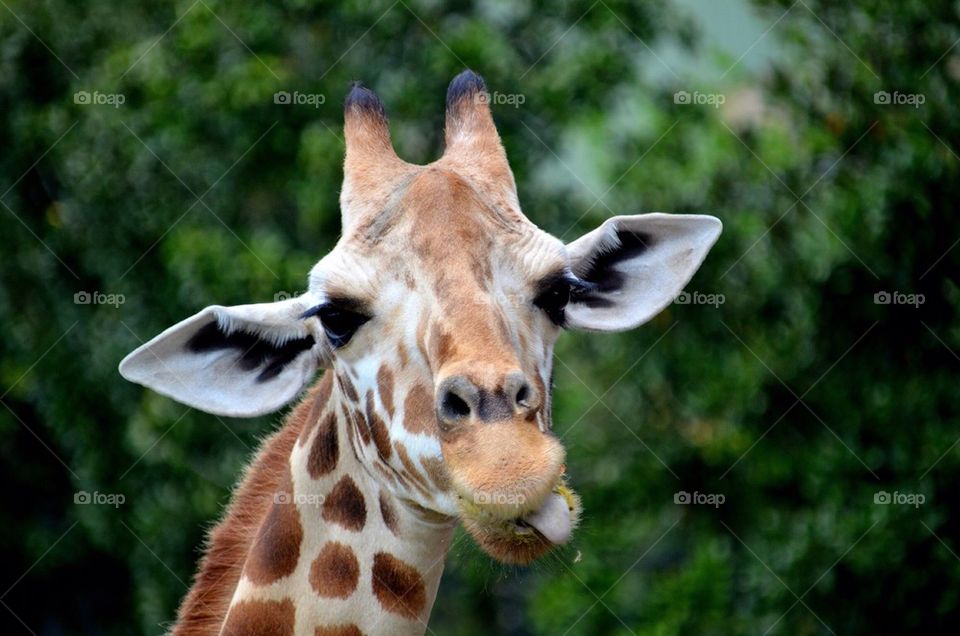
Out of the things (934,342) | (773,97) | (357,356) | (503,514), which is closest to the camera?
(503,514)

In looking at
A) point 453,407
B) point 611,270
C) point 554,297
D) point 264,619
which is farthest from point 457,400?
point 611,270

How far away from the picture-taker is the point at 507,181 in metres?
4.66

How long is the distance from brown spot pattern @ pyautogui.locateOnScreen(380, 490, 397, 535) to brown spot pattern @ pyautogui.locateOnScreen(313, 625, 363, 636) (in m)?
0.30

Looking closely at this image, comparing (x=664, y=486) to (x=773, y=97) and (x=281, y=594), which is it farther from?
(x=281, y=594)

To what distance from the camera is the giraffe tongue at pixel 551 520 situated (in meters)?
3.77

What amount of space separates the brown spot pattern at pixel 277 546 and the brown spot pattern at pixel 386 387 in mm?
485

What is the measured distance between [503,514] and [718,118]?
6.73m

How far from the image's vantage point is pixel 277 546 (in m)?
4.43

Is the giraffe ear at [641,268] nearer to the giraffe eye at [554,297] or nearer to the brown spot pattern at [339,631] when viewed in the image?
the giraffe eye at [554,297]

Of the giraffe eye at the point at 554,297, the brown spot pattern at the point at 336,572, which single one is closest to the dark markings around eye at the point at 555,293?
the giraffe eye at the point at 554,297

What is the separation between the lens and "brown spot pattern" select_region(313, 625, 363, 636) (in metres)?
4.29

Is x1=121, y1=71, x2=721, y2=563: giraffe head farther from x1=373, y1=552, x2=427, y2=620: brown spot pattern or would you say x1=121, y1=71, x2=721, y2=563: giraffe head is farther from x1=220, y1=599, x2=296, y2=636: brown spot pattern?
x1=220, y1=599, x2=296, y2=636: brown spot pattern

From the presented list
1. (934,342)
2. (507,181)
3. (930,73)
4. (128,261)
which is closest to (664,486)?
(934,342)

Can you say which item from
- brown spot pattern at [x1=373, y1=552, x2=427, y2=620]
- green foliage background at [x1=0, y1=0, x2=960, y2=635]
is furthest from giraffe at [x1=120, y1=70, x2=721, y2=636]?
green foliage background at [x1=0, y1=0, x2=960, y2=635]
